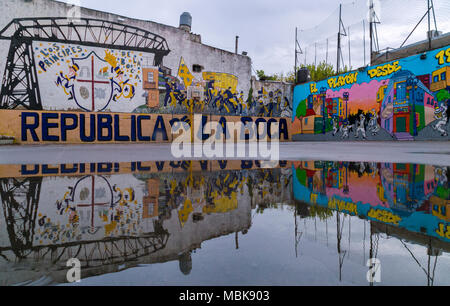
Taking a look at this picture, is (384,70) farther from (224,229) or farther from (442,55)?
(224,229)

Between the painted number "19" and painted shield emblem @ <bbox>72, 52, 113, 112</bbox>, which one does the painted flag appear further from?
the painted number "19"

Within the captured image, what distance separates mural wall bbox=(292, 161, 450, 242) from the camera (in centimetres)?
156

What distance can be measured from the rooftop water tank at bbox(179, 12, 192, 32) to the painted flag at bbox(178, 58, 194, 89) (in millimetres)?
2757

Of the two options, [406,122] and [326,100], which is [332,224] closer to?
[406,122]

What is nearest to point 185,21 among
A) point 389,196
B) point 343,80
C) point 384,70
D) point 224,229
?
point 343,80

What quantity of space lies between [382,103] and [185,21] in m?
12.6

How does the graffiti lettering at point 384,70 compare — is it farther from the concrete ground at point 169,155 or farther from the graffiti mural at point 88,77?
the graffiti mural at point 88,77

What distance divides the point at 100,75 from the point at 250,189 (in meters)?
13.8

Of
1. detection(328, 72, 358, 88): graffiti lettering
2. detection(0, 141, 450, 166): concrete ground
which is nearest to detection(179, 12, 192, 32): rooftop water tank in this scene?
detection(328, 72, 358, 88): graffiti lettering

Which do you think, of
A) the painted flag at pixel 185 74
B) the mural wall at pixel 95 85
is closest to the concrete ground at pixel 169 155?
the mural wall at pixel 95 85

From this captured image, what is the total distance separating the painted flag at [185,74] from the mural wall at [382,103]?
8.48 m

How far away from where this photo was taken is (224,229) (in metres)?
1.47
